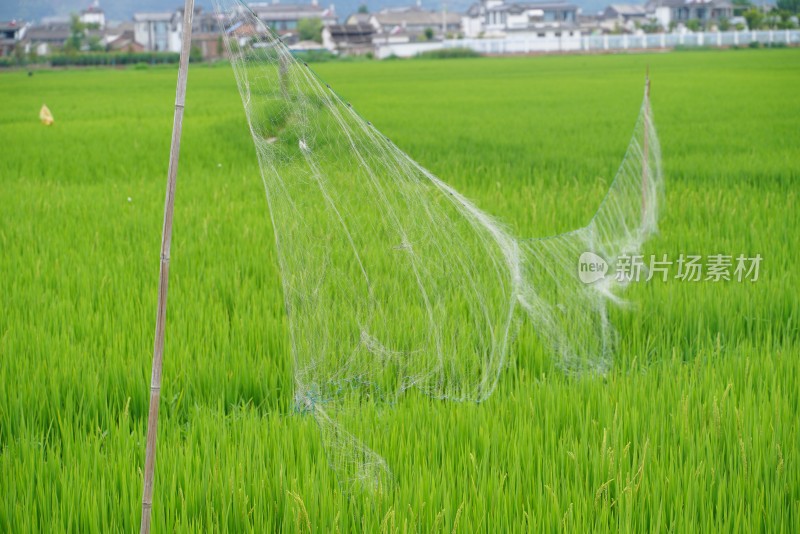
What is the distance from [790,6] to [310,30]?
3483 centimetres

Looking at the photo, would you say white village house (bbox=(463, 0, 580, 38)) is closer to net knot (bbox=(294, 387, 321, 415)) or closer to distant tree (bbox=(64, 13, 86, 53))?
distant tree (bbox=(64, 13, 86, 53))

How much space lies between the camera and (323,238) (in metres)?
2.70

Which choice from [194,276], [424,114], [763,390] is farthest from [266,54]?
[424,114]

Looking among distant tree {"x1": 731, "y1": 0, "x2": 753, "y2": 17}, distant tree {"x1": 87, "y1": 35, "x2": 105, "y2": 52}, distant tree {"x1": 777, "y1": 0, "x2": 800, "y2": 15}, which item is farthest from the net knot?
distant tree {"x1": 731, "y1": 0, "x2": 753, "y2": 17}

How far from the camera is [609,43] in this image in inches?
2411

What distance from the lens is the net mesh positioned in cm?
242

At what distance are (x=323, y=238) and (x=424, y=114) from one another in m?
14.1

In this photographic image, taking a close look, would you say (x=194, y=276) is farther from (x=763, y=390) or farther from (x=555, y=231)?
(x=763, y=390)

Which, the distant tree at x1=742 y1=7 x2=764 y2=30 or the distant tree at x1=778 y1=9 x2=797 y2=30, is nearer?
the distant tree at x1=778 y1=9 x2=797 y2=30

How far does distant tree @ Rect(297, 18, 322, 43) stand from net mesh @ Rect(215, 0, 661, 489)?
232 feet

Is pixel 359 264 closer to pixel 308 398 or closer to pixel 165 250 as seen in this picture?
pixel 308 398

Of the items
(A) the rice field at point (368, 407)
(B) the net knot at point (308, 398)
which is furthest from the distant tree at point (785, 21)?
(B) the net knot at point (308, 398)

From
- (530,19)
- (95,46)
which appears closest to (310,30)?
(95,46)

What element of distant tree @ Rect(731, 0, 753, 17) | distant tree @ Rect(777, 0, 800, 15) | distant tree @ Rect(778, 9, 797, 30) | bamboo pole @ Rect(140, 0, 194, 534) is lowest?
bamboo pole @ Rect(140, 0, 194, 534)
